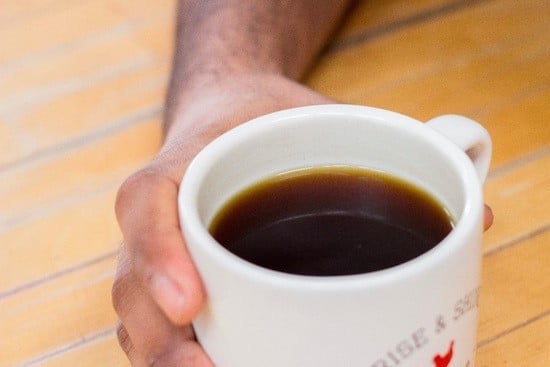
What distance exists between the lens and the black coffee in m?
0.43

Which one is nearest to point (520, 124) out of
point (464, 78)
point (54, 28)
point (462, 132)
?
point (464, 78)

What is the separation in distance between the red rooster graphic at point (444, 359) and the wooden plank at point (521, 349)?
0.53ft

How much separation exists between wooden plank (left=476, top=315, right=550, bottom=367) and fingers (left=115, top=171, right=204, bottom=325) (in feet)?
0.78

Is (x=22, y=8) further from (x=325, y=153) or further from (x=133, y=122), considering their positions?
(x=325, y=153)

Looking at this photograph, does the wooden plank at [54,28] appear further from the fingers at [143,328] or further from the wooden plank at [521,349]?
the wooden plank at [521,349]

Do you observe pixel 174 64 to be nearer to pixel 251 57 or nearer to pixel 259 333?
pixel 251 57

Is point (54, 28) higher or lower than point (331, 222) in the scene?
lower

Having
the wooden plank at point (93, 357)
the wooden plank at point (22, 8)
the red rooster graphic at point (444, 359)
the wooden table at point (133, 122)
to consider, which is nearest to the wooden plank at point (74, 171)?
the wooden table at point (133, 122)

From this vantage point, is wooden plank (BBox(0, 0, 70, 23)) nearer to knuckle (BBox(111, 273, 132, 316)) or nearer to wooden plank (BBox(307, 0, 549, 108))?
wooden plank (BBox(307, 0, 549, 108))

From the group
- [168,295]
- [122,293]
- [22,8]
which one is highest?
[168,295]

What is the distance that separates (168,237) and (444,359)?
161 mm

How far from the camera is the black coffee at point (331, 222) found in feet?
1.42

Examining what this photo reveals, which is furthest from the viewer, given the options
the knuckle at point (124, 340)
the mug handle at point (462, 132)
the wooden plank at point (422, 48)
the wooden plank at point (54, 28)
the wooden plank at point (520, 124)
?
the wooden plank at point (54, 28)

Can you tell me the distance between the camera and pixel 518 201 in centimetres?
68
